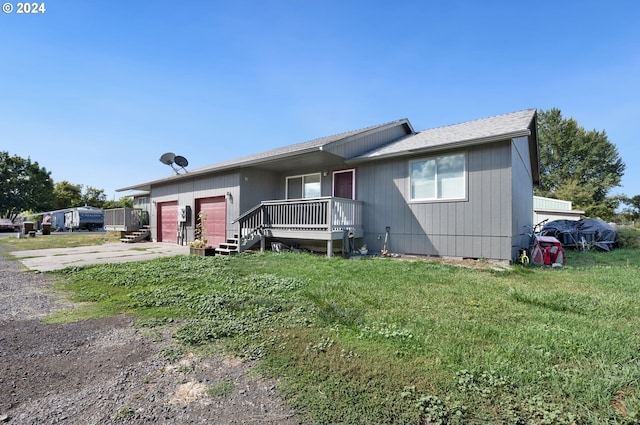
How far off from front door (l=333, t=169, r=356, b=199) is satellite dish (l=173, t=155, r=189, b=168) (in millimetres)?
8810

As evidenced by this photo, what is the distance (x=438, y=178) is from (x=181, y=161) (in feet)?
41.4

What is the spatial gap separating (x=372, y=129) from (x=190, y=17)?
6.63 meters

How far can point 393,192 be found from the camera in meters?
9.18

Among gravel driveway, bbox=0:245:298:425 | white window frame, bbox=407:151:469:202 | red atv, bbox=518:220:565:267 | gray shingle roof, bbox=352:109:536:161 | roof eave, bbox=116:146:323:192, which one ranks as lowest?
gravel driveway, bbox=0:245:298:425

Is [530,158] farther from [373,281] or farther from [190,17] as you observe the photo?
[190,17]

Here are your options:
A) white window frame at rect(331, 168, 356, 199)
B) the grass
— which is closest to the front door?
white window frame at rect(331, 168, 356, 199)

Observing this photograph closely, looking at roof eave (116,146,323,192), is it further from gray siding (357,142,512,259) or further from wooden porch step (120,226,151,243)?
wooden porch step (120,226,151,243)

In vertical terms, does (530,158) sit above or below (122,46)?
below

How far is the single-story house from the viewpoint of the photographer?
24.6 ft

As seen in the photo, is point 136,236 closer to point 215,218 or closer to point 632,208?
point 215,218

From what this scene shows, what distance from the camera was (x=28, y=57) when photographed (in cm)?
790

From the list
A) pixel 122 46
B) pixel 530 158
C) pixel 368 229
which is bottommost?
pixel 368 229

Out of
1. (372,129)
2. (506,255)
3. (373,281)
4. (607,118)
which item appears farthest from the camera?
(607,118)

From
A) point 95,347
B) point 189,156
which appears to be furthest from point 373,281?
point 189,156
